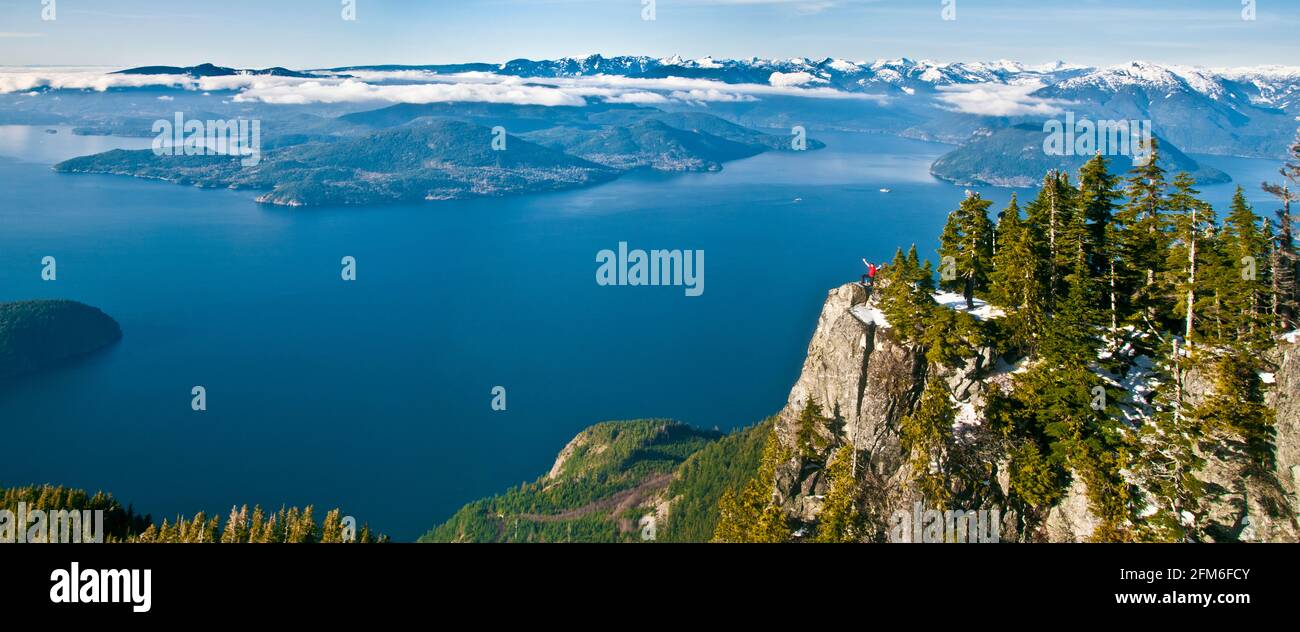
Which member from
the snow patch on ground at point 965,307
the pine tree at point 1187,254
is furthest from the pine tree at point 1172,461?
the snow patch on ground at point 965,307

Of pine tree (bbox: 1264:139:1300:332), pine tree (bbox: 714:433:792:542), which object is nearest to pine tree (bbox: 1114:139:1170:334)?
pine tree (bbox: 1264:139:1300:332)

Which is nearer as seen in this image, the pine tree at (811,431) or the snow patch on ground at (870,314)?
the snow patch on ground at (870,314)

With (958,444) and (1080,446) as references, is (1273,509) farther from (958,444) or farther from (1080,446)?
(958,444)

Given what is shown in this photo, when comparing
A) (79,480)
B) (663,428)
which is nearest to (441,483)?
(663,428)

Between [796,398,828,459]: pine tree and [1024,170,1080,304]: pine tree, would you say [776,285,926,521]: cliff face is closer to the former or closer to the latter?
[796,398,828,459]: pine tree

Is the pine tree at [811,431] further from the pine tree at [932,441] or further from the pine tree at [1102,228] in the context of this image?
the pine tree at [1102,228]

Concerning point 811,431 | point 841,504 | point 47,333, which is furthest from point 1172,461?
point 47,333
